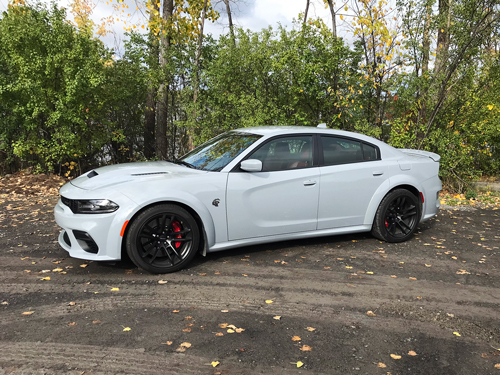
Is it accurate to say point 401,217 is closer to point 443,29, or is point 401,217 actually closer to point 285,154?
point 285,154

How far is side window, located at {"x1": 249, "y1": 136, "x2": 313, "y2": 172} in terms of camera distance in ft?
16.1

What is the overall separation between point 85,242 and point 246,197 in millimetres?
1793

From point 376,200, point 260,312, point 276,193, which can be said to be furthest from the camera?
point 376,200

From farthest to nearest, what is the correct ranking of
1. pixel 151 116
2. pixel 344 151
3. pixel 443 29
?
1. pixel 151 116
2. pixel 443 29
3. pixel 344 151

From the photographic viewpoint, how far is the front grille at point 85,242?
4.16 m

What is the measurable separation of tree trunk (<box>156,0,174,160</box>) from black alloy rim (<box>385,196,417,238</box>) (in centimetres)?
912

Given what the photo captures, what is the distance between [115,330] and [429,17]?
11547 mm

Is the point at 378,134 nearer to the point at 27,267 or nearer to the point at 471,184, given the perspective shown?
the point at 471,184

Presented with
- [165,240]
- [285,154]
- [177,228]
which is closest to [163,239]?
[165,240]

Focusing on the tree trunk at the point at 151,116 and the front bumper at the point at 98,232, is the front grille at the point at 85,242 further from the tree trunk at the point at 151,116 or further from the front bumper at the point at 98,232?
the tree trunk at the point at 151,116

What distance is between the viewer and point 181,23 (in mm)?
14023

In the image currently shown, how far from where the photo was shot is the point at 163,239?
14.3 ft

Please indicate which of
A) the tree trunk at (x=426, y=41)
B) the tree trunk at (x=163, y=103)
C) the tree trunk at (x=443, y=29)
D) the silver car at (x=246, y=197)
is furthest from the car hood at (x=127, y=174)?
the tree trunk at (x=443, y=29)

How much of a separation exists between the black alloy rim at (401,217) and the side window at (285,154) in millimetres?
1531
